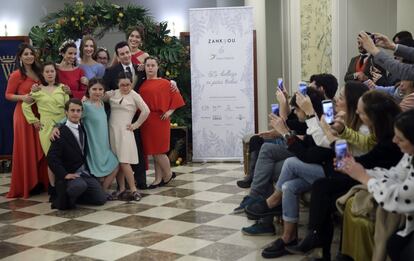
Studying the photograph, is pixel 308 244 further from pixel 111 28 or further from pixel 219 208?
pixel 111 28

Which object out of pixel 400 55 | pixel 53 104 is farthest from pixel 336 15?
pixel 53 104

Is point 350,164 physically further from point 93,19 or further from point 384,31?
point 93,19

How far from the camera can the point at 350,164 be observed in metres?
3.06

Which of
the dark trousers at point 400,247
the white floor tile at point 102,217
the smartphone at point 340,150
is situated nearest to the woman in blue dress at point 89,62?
the white floor tile at point 102,217

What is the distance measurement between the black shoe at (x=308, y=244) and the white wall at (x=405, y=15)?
254 centimetres

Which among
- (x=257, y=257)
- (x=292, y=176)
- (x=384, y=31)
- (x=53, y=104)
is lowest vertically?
(x=257, y=257)

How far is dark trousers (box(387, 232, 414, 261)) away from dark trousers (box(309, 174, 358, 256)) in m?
0.69

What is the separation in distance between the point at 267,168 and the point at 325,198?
3.66ft

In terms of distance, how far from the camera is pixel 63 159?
18.3 ft

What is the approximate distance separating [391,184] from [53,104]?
398 cm

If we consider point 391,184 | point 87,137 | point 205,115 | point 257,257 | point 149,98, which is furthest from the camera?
point 205,115

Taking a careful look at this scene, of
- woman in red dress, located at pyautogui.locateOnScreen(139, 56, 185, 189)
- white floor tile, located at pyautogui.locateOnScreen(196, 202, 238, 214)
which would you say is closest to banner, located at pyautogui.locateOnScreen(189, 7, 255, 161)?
woman in red dress, located at pyautogui.locateOnScreen(139, 56, 185, 189)

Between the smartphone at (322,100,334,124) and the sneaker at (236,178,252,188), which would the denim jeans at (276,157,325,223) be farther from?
the sneaker at (236,178,252,188)

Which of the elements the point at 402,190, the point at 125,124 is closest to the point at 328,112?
the point at 402,190
